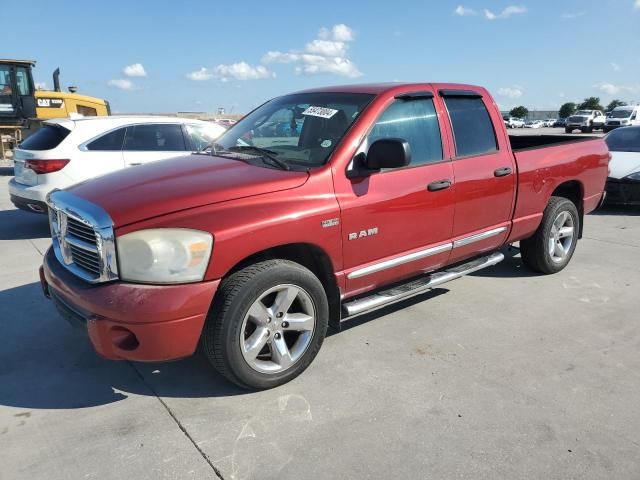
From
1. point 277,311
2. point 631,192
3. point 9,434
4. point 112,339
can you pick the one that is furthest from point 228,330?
point 631,192

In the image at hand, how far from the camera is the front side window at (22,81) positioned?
15734mm

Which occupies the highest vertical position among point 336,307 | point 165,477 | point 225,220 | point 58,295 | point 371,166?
point 371,166

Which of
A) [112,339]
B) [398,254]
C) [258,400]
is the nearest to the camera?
[112,339]

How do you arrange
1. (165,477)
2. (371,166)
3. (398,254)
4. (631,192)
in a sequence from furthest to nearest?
(631,192)
(398,254)
(371,166)
(165,477)

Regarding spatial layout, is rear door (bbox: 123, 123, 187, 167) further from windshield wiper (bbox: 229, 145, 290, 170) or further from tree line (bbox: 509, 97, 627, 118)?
tree line (bbox: 509, 97, 627, 118)

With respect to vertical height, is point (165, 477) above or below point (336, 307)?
below

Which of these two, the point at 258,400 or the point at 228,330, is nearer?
the point at 228,330

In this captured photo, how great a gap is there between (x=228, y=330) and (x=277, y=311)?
364mm

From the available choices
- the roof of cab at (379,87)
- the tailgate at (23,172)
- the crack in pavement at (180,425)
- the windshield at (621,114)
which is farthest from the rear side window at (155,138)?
the windshield at (621,114)

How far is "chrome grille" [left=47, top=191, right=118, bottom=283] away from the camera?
273 cm

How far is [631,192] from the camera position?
845cm

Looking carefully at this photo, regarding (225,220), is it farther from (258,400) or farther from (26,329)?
(26,329)

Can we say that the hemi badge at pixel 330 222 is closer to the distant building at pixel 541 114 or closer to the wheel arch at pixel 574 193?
the wheel arch at pixel 574 193

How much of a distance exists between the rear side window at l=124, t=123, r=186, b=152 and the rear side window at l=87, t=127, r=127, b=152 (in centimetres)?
9
